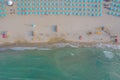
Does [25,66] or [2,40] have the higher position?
[2,40]

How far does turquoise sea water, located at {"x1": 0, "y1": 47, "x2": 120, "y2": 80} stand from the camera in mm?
11195

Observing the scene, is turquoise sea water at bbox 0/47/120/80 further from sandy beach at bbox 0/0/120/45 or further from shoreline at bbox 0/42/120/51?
sandy beach at bbox 0/0/120/45

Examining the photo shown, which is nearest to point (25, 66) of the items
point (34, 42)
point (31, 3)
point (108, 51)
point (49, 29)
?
point (34, 42)

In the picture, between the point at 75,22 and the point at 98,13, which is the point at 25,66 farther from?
the point at 98,13

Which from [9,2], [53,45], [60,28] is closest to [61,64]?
[53,45]

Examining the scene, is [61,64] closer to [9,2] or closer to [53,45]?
[53,45]

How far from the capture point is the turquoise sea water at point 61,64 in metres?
11.2

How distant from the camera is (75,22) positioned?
11805mm

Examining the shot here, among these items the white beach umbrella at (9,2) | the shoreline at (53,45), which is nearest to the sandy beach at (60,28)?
the shoreline at (53,45)

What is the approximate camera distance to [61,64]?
450 inches

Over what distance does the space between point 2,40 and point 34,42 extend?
60.5 inches

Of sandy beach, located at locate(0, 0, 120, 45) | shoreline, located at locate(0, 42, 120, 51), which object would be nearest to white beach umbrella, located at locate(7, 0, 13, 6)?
sandy beach, located at locate(0, 0, 120, 45)

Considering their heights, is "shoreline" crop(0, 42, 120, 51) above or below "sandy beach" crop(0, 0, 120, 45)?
below

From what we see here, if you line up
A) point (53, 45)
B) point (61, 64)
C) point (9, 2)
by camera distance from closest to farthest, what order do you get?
1. point (61, 64)
2. point (9, 2)
3. point (53, 45)
